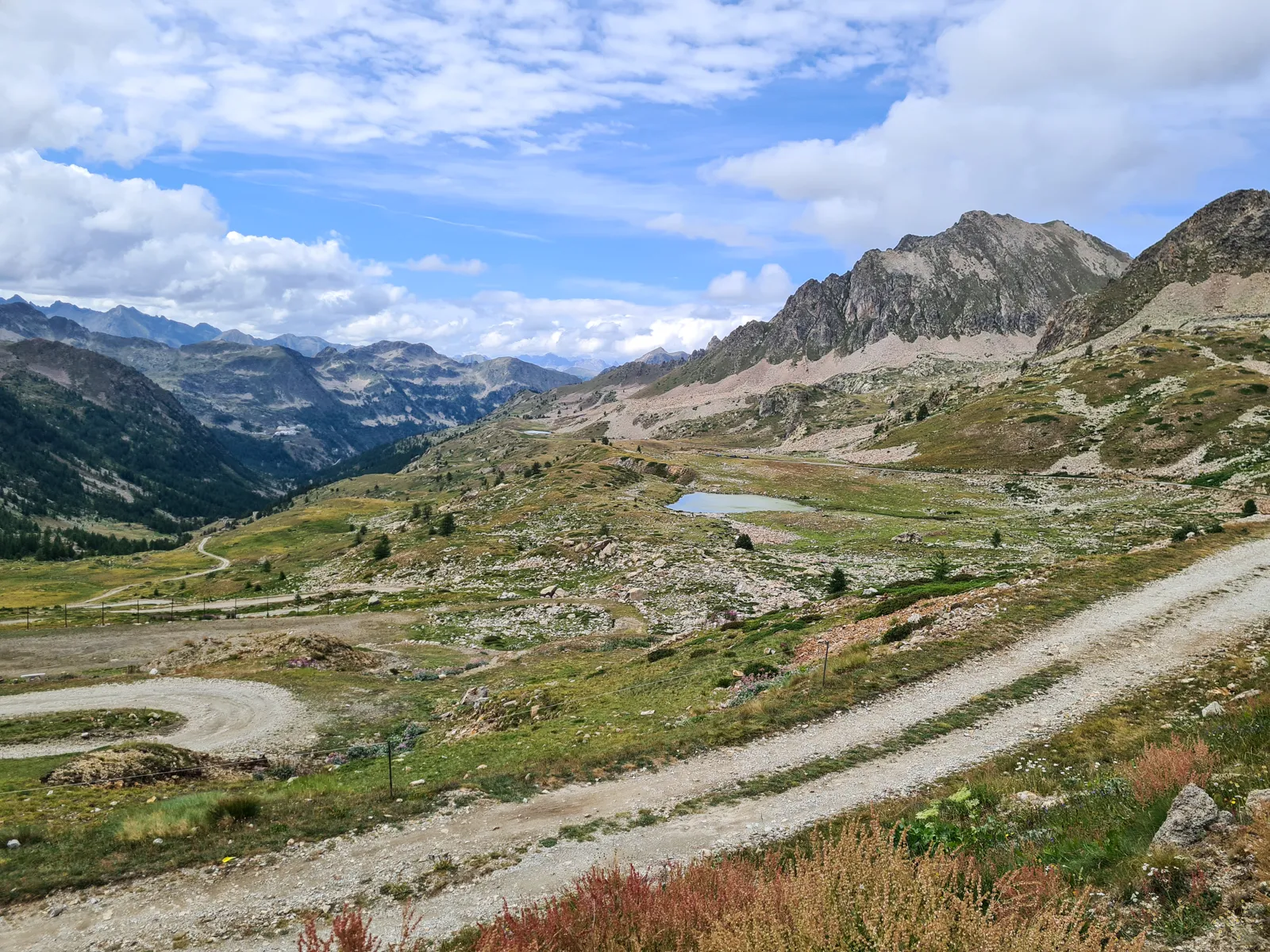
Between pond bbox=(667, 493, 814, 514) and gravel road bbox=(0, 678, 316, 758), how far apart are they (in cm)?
7166

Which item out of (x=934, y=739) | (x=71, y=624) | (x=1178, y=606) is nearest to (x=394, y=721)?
(x=934, y=739)

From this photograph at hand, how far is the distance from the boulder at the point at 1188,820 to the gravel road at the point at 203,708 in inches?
1325

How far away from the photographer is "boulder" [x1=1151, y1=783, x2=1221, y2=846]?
29.1ft

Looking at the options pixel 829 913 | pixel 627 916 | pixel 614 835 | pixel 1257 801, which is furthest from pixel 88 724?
Answer: pixel 1257 801

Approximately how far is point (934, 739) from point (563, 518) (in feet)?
270

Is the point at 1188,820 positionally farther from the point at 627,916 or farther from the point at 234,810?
the point at 234,810

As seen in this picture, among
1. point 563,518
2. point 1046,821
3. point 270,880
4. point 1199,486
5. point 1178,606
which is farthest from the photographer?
point 563,518

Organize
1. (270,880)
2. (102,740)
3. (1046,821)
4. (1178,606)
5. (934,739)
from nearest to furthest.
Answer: (1046,821), (270,880), (934,739), (1178,606), (102,740)

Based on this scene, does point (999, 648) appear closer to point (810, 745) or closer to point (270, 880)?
point (810, 745)

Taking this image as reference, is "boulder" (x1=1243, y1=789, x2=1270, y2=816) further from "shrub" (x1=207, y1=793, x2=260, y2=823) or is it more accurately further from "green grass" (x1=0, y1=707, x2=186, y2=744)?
"green grass" (x1=0, y1=707, x2=186, y2=744)

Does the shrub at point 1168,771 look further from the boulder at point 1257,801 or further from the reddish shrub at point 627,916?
the reddish shrub at point 627,916

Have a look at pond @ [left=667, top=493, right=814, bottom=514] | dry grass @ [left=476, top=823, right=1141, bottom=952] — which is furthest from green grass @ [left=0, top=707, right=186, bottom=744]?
pond @ [left=667, top=493, right=814, bottom=514]

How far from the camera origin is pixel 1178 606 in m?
27.7

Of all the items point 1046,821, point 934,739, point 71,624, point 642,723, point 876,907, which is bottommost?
point 71,624
